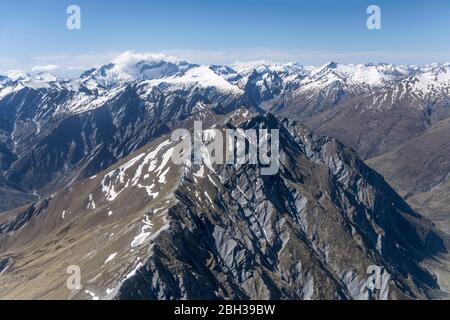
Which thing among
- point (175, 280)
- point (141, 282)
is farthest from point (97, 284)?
point (175, 280)
